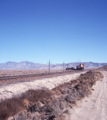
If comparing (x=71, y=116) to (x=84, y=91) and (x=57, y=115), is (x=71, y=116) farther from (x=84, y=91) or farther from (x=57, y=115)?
(x=84, y=91)

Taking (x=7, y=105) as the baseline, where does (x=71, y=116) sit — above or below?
below

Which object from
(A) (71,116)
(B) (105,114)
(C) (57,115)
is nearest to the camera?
(C) (57,115)

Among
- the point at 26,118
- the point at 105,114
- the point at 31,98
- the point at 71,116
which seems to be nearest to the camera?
the point at 26,118

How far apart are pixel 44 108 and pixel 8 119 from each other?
2.37 metres

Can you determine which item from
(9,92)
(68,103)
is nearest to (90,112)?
(68,103)

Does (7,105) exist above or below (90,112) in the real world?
above

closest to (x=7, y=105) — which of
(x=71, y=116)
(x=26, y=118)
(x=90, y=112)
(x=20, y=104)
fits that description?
(x=20, y=104)

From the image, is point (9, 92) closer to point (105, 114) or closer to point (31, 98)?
point (31, 98)

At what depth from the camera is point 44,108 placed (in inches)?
356

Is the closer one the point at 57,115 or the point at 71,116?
the point at 57,115

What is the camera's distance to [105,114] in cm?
901

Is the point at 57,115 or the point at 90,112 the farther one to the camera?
the point at 90,112

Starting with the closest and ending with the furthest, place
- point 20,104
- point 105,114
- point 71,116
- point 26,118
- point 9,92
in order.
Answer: point 26,118
point 71,116
point 105,114
point 20,104
point 9,92

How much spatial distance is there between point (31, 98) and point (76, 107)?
3.76 meters
